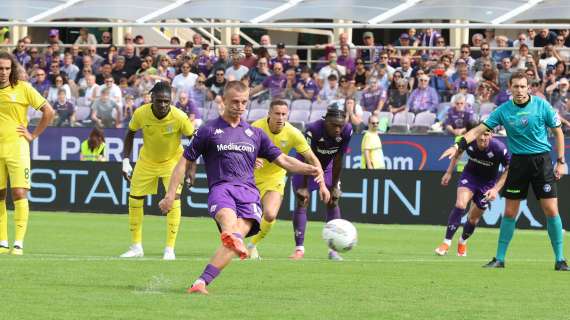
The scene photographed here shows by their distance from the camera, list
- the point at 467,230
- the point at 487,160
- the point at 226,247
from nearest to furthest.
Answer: the point at 226,247
the point at 467,230
the point at 487,160

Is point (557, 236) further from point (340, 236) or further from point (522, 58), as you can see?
point (522, 58)

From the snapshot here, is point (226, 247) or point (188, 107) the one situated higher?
point (188, 107)

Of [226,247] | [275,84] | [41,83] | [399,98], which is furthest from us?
[41,83]

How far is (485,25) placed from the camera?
29484 millimetres

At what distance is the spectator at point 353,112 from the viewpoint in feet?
87.8

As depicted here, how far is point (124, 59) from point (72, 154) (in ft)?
11.4

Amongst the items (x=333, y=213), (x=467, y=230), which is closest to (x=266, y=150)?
(x=333, y=213)

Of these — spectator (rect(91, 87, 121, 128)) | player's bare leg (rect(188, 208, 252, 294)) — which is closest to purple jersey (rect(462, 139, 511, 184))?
player's bare leg (rect(188, 208, 252, 294))

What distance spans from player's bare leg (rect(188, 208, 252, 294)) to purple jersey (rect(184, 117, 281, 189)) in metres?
0.38

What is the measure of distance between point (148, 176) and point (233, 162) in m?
4.75

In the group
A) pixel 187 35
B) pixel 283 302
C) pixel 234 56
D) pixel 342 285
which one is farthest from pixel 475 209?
pixel 187 35

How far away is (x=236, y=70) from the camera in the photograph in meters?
29.3

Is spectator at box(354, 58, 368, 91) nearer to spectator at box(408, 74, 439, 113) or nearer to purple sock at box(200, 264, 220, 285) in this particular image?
spectator at box(408, 74, 439, 113)

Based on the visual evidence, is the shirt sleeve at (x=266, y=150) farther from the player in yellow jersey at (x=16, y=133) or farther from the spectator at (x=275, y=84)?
the spectator at (x=275, y=84)
